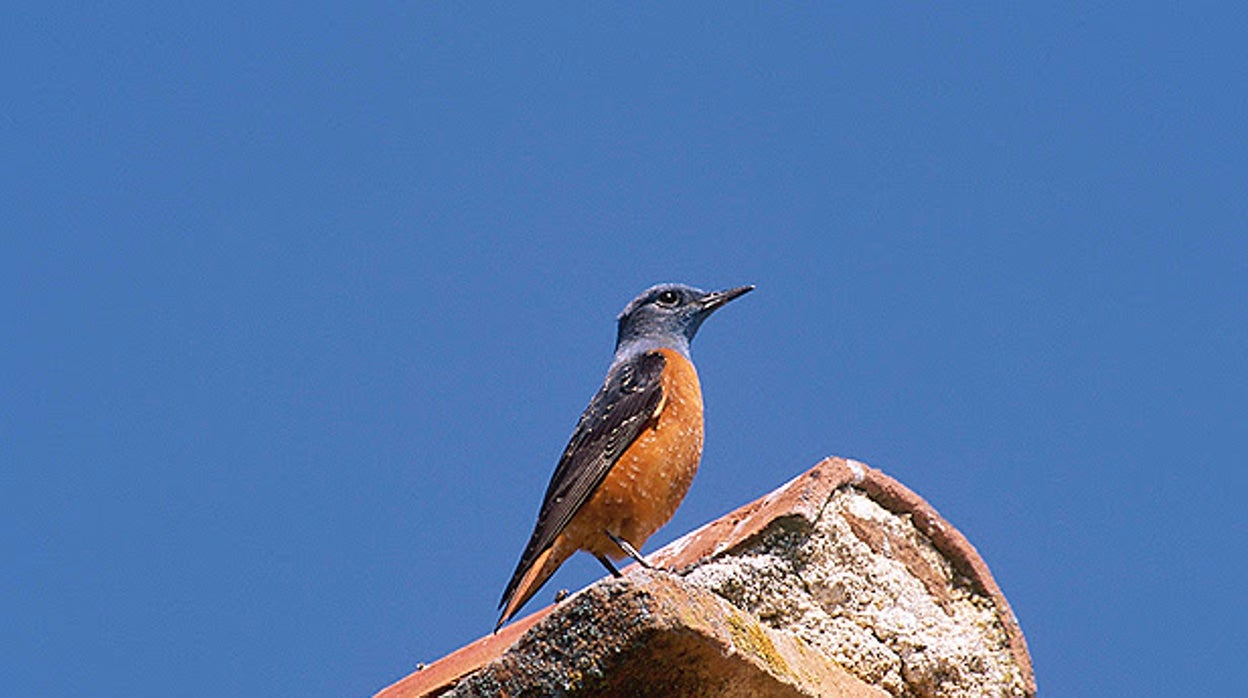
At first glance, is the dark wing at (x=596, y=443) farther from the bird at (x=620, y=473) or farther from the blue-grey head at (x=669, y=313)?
the blue-grey head at (x=669, y=313)

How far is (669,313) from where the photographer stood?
7027 millimetres

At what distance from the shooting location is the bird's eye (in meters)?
7.07

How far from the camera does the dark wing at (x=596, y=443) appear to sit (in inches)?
216

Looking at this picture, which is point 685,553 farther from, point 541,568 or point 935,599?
point 541,568

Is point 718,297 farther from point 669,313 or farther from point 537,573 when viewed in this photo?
point 537,573

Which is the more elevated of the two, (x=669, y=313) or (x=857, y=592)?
(x=669, y=313)


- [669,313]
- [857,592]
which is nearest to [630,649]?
[857,592]

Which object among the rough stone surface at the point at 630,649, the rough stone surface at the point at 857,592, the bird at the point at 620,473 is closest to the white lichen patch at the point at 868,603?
the rough stone surface at the point at 857,592

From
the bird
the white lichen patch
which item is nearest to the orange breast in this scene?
the bird

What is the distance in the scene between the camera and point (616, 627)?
2.55 m

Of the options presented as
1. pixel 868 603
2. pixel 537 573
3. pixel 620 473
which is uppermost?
pixel 620 473

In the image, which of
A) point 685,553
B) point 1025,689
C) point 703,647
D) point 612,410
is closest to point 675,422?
point 612,410

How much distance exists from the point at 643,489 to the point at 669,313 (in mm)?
1659

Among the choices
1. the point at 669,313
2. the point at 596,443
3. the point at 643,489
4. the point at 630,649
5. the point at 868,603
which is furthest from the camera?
the point at 669,313
